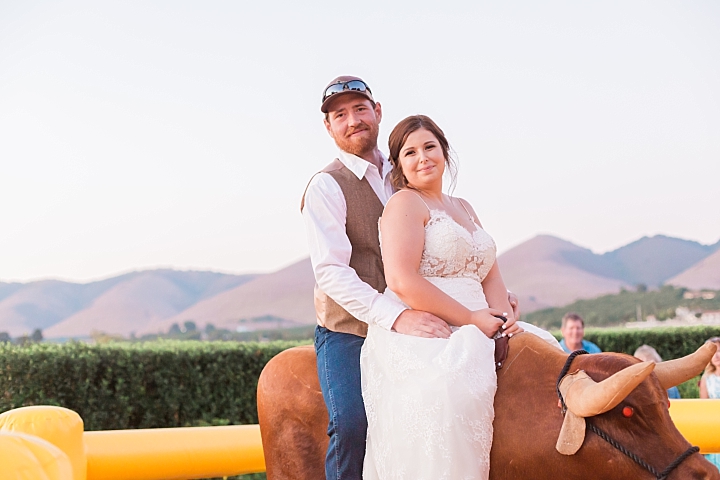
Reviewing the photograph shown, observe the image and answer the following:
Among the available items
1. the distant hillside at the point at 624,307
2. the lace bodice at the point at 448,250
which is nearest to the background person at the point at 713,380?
the lace bodice at the point at 448,250

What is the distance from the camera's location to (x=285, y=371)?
11.1 feet

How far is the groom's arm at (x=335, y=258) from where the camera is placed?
295 cm

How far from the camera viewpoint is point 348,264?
130 inches

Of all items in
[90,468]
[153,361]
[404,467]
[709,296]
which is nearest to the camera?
[404,467]

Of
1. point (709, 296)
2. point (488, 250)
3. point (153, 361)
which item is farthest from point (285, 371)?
point (709, 296)

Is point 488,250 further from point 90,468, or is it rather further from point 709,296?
point 709,296

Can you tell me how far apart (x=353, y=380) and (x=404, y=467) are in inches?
19.4

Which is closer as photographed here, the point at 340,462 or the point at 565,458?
the point at 565,458

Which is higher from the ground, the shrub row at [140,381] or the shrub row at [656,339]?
the shrub row at [140,381]

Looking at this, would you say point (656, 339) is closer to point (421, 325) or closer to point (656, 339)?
point (656, 339)

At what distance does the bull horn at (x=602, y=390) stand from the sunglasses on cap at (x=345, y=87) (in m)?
1.78

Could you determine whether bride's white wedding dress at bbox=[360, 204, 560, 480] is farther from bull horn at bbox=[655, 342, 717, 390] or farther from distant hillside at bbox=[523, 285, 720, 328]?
distant hillside at bbox=[523, 285, 720, 328]

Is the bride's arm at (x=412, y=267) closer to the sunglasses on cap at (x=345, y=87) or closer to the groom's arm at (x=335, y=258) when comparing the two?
the groom's arm at (x=335, y=258)

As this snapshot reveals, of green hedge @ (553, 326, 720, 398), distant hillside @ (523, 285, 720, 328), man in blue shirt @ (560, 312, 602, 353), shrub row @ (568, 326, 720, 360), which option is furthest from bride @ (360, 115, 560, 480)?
distant hillside @ (523, 285, 720, 328)
